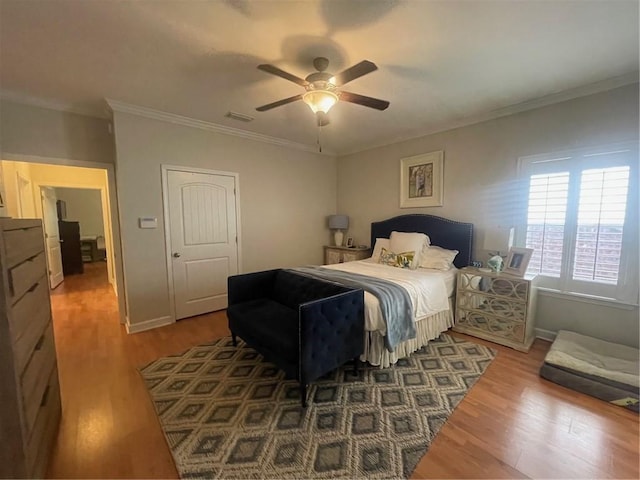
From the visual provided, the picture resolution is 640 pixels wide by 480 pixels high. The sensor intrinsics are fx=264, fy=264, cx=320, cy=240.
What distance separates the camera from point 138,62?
2141 millimetres

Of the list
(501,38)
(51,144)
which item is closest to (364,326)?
(501,38)

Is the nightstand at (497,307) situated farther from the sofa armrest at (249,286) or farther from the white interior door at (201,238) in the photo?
the white interior door at (201,238)

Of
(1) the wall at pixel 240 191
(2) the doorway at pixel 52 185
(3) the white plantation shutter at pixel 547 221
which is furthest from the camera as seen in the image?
(2) the doorway at pixel 52 185

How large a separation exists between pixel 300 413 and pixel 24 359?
151 centimetres

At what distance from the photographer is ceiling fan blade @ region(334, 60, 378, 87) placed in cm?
164

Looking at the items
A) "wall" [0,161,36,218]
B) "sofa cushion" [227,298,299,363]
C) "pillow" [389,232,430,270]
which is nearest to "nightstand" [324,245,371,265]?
"pillow" [389,232,430,270]

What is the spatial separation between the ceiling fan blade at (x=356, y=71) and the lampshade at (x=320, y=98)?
3.8 inches

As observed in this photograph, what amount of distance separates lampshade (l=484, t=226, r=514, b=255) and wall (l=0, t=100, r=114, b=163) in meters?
4.82

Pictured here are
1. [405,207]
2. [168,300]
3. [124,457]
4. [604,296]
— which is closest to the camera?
[124,457]

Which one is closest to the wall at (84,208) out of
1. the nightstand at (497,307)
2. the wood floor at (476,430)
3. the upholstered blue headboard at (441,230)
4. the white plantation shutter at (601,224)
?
the wood floor at (476,430)

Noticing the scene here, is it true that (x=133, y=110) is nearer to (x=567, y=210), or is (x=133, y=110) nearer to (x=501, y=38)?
(x=501, y=38)

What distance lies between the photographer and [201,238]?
3613 millimetres

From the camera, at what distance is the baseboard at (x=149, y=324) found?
10.2 ft

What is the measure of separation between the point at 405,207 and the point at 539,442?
3045 mm
